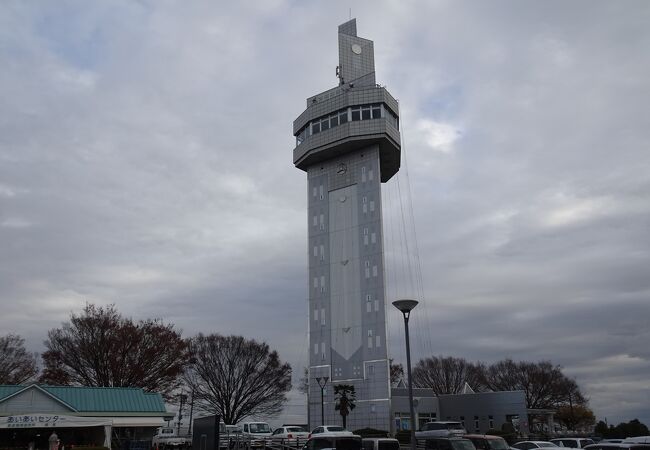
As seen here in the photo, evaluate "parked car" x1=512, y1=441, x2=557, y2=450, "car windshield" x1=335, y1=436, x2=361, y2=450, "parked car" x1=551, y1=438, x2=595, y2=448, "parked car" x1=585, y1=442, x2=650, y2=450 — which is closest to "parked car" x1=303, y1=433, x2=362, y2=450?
"car windshield" x1=335, y1=436, x2=361, y2=450

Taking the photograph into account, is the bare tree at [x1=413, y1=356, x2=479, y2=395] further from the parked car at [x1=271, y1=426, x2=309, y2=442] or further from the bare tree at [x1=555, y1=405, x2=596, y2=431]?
the parked car at [x1=271, y1=426, x2=309, y2=442]

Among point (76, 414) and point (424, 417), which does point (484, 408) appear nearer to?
point (424, 417)

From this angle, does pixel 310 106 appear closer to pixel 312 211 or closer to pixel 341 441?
pixel 312 211

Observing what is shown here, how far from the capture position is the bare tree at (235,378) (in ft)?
249

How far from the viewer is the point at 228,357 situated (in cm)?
7694

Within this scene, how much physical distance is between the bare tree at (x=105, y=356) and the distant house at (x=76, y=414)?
583 inches

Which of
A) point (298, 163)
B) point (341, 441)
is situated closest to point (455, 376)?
point (298, 163)

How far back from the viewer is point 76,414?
40.4 metres

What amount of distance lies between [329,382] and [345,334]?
6.10 m

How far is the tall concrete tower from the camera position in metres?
70.5

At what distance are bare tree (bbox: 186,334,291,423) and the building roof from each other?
30878 millimetres

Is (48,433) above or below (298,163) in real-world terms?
below

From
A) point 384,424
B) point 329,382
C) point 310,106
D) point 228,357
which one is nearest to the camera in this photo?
point 384,424

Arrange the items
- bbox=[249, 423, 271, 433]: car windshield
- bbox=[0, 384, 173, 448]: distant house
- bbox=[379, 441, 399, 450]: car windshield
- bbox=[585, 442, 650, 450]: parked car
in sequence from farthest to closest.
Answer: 1. bbox=[249, 423, 271, 433]: car windshield
2. bbox=[0, 384, 173, 448]: distant house
3. bbox=[379, 441, 399, 450]: car windshield
4. bbox=[585, 442, 650, 450]: parked car
